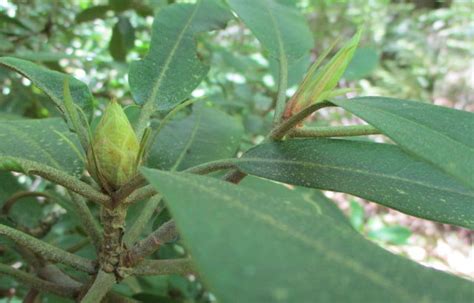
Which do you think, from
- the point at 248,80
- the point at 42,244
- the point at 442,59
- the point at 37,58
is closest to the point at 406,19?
the point at 442,59

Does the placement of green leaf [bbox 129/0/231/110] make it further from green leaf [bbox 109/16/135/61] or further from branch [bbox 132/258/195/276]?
green leaf [bbox 109/16/135/61]

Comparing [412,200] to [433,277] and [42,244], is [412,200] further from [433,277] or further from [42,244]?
[42,244]

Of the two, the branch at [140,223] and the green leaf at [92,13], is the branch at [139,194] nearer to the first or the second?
the branch at [140,223]

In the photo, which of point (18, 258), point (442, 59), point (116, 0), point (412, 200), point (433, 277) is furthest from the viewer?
point (442, 59)

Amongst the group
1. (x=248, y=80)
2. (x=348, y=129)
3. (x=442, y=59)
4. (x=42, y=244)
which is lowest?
(x=442, y=59)

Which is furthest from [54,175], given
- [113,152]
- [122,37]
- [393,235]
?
[393,235]

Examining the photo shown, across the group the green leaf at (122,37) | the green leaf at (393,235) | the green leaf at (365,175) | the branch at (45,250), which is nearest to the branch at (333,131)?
the green leaf at (365,175)

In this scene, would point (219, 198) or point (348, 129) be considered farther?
point (348, 129)

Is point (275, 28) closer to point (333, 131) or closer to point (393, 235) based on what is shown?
point (333, 131)
